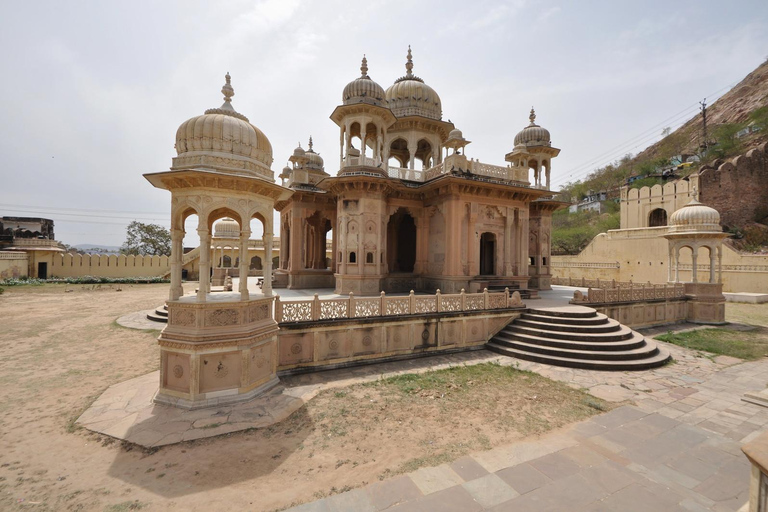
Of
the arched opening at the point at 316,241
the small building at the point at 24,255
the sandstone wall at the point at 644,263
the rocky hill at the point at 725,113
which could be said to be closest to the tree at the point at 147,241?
the small building at the point at 24,255

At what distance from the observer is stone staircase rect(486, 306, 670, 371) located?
9766 mm

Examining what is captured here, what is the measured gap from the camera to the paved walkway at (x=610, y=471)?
411 cm

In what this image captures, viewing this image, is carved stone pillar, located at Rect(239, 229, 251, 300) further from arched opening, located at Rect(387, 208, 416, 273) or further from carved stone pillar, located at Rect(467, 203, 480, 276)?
arched opening, located at Rect(387, 208, 416, 273)

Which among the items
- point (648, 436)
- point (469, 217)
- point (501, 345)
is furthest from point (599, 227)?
point (648, 436)

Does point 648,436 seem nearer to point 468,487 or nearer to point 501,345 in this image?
point 468,487

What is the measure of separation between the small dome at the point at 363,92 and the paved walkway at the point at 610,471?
16.0 metres

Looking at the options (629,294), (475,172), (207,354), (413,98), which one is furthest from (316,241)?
(629,294)

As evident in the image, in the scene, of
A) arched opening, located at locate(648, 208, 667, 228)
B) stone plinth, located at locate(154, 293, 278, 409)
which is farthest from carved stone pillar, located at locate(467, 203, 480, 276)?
arched opening, located at locate(648, 208, 667, 228)

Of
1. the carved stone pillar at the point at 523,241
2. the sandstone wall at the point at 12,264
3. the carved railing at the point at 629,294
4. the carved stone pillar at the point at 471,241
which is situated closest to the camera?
the carved railing at the point at 629,294

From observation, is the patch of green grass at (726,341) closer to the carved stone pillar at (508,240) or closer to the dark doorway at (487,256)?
the carved stone pillar at (508,240)

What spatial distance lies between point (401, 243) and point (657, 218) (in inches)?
1441

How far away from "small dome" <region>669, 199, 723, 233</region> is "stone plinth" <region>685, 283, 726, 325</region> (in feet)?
10.2

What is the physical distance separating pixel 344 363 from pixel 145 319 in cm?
1307

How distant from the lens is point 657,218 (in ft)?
126
